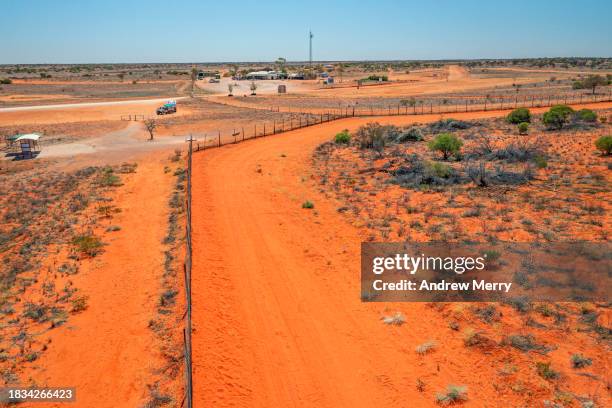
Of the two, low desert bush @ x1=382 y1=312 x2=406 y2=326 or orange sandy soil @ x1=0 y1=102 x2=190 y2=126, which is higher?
orange sandy soil @ x1=0 y1=102 x2=190 y2=126

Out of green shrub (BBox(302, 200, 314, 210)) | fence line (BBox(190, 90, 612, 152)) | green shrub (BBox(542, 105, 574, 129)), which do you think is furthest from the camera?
fence line (BBox(190, 90, 612, 152))

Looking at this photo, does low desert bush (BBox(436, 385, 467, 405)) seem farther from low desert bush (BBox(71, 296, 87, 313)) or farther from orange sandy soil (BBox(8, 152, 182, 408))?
low desert bush (BBox(71, 296, 87, 313))

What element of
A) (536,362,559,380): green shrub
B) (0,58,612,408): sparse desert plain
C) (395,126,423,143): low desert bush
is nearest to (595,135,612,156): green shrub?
(0,58,612,408): sparse desert plain

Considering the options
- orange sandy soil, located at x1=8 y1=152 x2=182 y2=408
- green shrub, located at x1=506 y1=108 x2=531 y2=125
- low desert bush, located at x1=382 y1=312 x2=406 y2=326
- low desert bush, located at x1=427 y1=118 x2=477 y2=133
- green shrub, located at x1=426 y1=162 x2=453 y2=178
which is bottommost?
orange sandy soil, located at x1=8 y1=152 x2=182 y2=408

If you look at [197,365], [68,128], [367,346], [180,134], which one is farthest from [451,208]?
[68,128]

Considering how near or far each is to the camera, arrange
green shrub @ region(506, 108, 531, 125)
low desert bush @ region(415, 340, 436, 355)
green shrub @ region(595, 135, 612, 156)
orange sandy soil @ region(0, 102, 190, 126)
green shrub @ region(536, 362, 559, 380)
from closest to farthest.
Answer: green shrub @ region(536, 362, 559, 380) → low desert bush @ region(415, 340, 436, 355) → green shrub @ region(595, 135, 612, 156) → green shrub @ region(506, 108, 531, 125) → orange sandy soil @ region(0, 102, 190, 126)

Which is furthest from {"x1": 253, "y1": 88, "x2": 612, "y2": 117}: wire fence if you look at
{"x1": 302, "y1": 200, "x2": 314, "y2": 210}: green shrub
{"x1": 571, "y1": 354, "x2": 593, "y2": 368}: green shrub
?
{"x1": 571, "y1": 354, "x2": 593, "y2": 368}: green shrub

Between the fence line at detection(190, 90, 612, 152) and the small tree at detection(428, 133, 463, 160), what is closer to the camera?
the small tree at detection(428, 133, 463, 160)

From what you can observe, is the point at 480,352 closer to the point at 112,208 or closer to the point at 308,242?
the point at 308,242
